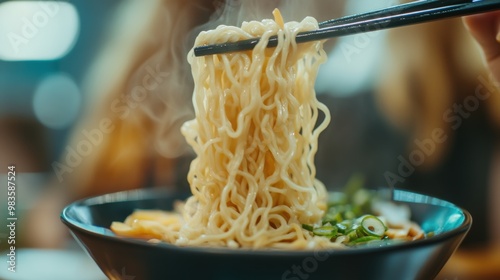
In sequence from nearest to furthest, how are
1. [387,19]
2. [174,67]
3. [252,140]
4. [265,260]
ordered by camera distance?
[265,260], [387,19], [252,140], [174,67]

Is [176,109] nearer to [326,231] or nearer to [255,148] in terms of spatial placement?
[255,148]

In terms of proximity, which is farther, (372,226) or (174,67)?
(174,67)

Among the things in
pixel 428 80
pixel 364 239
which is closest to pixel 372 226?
pixel 364 239

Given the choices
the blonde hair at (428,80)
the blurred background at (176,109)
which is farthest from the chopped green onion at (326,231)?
the blonde hair at (428,80)

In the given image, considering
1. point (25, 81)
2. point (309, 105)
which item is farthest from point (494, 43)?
point (25, 81)

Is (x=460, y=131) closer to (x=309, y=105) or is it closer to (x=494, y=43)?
(x=494, y=43)

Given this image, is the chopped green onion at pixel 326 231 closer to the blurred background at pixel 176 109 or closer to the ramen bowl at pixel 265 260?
the ramen bowl at pixel 265 260

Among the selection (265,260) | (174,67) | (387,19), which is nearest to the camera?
(265,260)
